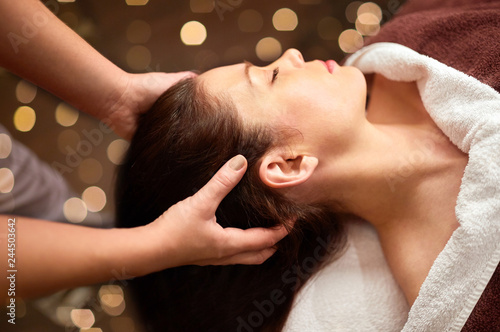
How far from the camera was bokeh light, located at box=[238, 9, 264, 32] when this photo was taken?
1.56 meters

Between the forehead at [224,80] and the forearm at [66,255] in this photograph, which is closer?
the forearm at [66,255]

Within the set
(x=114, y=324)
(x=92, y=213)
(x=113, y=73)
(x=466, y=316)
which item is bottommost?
(x=114, y=324)

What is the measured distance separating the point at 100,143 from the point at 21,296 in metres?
0.86

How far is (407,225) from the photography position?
2.96 ft

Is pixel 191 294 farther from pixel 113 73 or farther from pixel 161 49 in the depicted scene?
pixel 161 49

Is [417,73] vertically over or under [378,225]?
over

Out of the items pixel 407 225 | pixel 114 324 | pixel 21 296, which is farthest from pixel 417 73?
pixel 114 324

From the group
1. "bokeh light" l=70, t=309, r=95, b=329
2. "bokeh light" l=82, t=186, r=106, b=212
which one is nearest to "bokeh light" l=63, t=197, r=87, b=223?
"bokeh light" l=82, t=186, r=106, b=212

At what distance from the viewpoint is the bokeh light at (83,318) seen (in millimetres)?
1332

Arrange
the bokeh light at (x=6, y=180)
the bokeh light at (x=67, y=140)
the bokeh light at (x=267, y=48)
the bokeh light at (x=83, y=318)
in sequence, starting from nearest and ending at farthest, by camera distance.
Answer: the bokeh light at (x=6, y=180) → the bokeh light at (x=83, y=318) → the bokeh light at (x=67, y=140) → the bokeh light at (x=267, y=48)

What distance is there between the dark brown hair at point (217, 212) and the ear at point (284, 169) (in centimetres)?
2

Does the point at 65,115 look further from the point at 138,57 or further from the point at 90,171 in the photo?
the point at 138,57

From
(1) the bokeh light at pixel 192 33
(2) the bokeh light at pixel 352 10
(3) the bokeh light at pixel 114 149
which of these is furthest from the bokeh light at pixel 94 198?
(2) the bokeh light at pixel 352 10

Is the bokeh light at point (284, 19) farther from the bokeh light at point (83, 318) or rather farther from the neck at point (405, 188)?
the bokeh light at point (83, 318)
